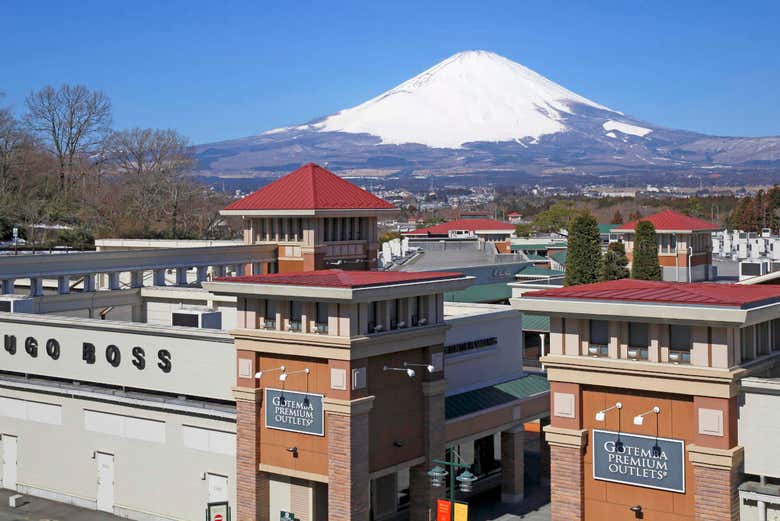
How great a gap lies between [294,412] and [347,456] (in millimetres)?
1881

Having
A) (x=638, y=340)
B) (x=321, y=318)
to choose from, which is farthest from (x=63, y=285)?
(x=638, y=340)

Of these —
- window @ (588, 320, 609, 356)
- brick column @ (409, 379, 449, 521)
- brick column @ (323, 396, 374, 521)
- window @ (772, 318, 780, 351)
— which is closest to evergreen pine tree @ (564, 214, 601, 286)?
brick column @ (409, 379, 449, 521)

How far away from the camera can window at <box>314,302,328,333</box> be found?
26359 mm

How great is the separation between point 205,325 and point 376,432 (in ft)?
28.2

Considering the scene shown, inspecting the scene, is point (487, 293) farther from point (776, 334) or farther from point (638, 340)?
point (638, 340)

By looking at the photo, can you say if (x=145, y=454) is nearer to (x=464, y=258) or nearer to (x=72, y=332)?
(x=72, y=332)

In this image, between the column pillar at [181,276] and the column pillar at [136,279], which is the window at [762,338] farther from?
the column pillar at [181,276]

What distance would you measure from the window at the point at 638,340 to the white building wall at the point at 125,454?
11972mm

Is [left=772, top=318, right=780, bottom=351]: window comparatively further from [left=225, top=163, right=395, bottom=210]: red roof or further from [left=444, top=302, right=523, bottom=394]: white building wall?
→ [left=225, top=163, right=395, bottom=210]: red roof

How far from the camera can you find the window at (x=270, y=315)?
27281 mm

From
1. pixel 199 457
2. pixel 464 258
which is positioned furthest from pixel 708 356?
pixel 464 258

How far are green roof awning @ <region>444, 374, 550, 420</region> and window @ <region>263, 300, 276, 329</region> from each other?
5987 millimetres

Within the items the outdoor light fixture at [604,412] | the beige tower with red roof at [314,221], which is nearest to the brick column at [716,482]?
the outdoor light fixture at [604,412]

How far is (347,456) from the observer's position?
2595 cm
